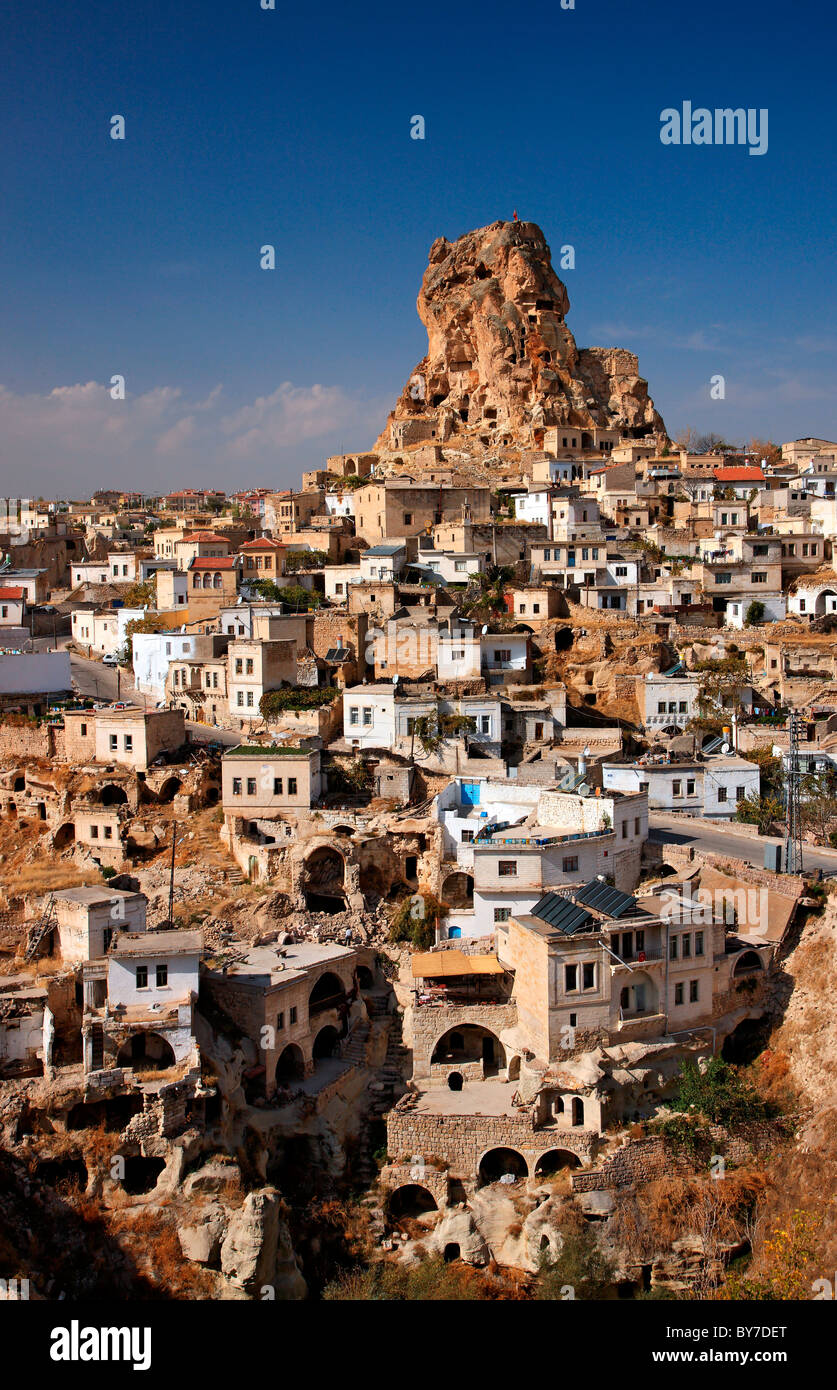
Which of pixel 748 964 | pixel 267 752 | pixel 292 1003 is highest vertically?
pixel 267 752

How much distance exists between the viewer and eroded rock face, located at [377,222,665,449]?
6284 cm

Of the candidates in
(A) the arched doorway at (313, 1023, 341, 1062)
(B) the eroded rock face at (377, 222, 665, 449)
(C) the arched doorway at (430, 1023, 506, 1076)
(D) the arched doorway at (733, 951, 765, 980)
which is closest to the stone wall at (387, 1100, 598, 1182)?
(C) the arched doorway at (430, 1023, 506, 1076)

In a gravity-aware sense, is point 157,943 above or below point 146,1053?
above

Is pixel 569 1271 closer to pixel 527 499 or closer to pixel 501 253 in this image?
pixel 527 499

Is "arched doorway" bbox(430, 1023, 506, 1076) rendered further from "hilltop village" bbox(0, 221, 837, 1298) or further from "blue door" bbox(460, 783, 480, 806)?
"blue door" bbox(460, 783, 480, 806)

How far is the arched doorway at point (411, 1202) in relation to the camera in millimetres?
20344

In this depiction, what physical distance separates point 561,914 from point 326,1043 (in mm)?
5694

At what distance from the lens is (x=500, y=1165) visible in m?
20.4

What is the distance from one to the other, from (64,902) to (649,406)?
5265cm

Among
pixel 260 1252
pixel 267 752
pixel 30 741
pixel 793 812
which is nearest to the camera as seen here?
pixel 260 1252

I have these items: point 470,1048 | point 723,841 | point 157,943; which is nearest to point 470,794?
point 723,841

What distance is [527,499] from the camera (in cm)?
4912

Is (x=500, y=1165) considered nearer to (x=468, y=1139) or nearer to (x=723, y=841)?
(x=468, y=1139)

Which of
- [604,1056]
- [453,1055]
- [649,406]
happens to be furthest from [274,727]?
[649,406]
